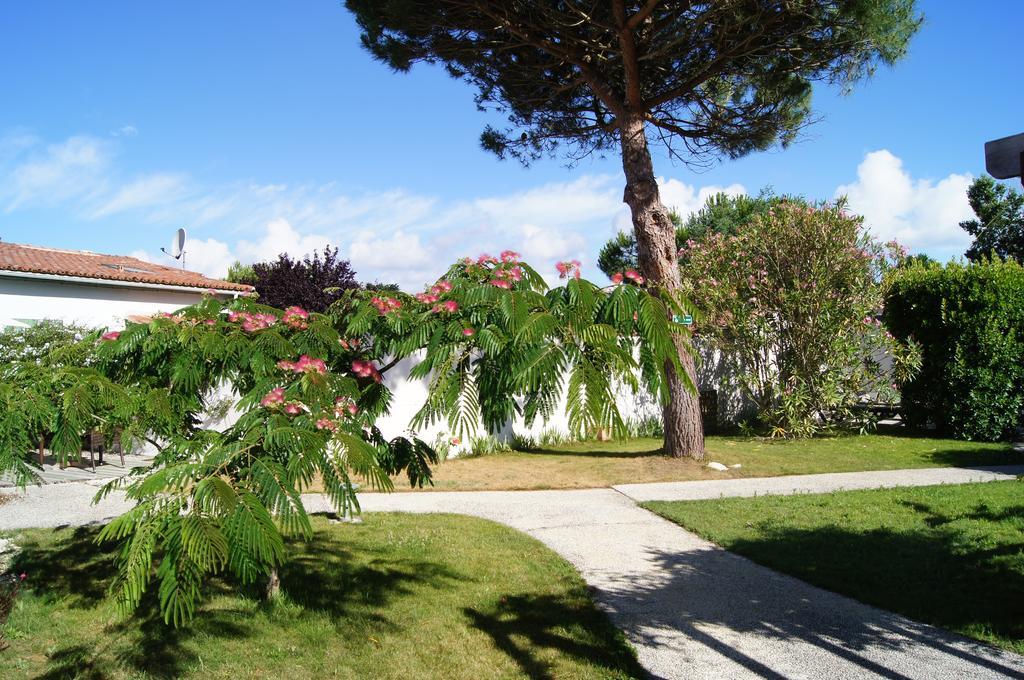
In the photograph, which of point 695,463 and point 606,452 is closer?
point 695,463

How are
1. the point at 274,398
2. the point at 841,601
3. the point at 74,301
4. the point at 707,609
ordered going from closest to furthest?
the point at 274,398 < the point at 707,609 < the point at 841,601 < the point at 74,301

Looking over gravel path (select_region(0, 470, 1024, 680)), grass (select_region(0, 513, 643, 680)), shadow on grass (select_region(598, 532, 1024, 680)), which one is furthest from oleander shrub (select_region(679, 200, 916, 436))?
grass (select_region(0, 513, 643, 680))

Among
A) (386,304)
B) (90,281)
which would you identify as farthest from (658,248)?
(90,281)

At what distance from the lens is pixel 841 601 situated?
539 centimetres

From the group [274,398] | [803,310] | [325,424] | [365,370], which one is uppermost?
[803,310]

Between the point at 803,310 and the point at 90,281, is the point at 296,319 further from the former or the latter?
the point at 90,281

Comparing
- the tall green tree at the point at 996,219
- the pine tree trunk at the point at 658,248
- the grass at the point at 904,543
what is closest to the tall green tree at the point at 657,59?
the pine tree trunk at the point at 658,248

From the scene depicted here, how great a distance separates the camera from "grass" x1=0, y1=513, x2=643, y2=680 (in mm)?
4305

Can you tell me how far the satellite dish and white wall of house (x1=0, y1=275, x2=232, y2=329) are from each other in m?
3.31

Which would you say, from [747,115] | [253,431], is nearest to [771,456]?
[747,115]

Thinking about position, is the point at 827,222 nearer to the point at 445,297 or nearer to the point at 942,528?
the point at 942,528

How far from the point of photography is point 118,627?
4844 millimetres

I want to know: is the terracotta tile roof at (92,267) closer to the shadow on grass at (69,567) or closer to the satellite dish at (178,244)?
the satellite dish at (178,244)

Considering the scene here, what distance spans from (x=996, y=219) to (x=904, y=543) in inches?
1331
